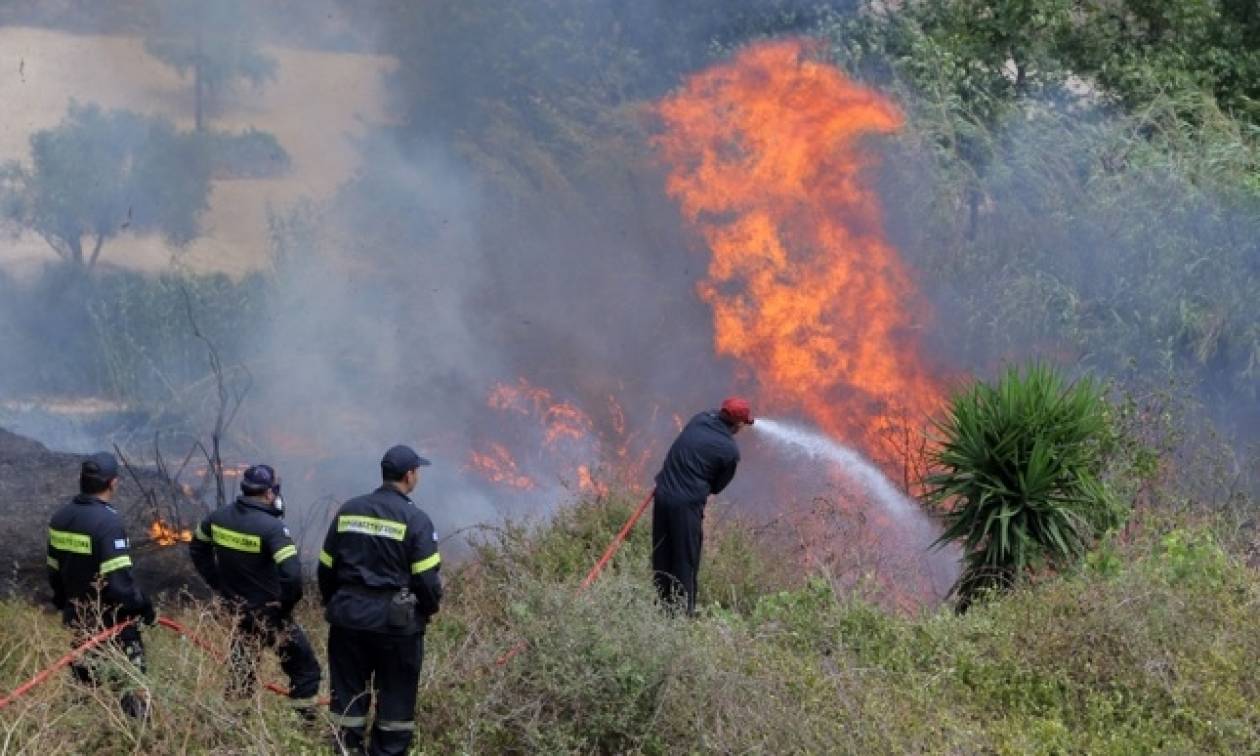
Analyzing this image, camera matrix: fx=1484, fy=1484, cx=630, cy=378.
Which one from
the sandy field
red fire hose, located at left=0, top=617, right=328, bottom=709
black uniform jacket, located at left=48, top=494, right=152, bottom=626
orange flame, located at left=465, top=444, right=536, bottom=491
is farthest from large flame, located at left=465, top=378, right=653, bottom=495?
red fire hose, located at left=0, top=617, right=328, bottom=709

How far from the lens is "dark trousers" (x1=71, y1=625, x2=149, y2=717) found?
21.4 feet

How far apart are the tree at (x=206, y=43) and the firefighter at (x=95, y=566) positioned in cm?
1209

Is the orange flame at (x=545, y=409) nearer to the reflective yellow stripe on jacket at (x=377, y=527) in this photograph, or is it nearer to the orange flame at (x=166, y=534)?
the orange flame at (x=166, y=534)

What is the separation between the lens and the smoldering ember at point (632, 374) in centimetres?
686

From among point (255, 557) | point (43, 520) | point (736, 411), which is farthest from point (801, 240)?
point (255, 557)

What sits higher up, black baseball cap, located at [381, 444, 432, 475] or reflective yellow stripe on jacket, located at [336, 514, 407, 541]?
black baseball cap, located at [381, 444, 432, 475]

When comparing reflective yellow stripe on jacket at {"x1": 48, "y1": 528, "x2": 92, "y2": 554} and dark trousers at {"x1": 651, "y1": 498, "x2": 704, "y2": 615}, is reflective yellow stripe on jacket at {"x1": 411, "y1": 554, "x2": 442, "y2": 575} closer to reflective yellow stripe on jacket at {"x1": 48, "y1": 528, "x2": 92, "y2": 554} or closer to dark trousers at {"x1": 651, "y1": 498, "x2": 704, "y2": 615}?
reflective yellow stripe on jacket at {"x1": 48, "y1": 528, "x2": 92, "y2": 554}

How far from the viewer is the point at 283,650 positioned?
24.7 ft

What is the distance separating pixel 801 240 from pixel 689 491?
748cm

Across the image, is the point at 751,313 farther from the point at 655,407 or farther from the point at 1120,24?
the point at 1120,24

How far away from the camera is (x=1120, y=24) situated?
58.6 ft

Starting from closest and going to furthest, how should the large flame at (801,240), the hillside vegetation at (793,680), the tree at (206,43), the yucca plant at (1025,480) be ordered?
the hillside vegetation at (793,680) < the yucca plant at (1025,480) < the large flame at (801,240) < the tree at (206,43)

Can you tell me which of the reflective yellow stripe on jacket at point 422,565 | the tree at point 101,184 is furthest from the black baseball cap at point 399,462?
the tree at point 101,184

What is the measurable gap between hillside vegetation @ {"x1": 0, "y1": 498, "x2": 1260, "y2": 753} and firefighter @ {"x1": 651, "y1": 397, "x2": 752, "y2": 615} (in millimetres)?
706
